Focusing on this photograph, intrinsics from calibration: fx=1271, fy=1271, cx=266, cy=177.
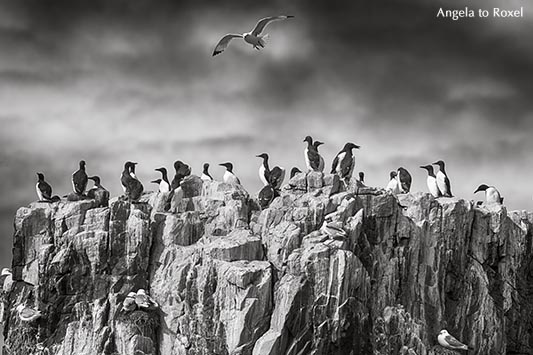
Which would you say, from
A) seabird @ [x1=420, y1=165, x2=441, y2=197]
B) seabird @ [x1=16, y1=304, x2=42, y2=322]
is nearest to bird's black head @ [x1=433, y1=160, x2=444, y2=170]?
seabird @ [x1=420, y1=165, x2=441, y2=197]

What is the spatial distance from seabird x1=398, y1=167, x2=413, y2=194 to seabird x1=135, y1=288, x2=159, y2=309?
56.0 feet

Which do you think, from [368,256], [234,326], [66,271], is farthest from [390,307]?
[66,271]

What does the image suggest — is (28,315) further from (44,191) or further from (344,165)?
(344,165)

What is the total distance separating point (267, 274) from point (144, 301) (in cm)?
613

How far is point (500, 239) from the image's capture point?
67.9m

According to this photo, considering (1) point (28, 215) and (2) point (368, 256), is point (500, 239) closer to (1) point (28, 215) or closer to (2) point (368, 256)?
(2) point (368, 256)

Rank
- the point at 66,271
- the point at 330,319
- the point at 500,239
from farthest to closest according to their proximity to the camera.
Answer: the point at 500,239 < the point at 66,271 < the point at 330,319

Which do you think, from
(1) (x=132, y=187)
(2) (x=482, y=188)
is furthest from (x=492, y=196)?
(1) (x=132, y=187)

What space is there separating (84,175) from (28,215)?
408 centimetres

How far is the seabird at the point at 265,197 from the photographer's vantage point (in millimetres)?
65688

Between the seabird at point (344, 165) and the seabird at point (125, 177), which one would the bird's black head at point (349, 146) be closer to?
the seabird at point (344, 165)

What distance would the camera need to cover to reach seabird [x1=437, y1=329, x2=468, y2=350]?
204 ft

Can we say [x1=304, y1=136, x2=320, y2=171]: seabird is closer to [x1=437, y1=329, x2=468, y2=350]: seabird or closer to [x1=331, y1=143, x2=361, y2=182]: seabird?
[x1=331, y1=143, x2=361, y2=182]: seabird

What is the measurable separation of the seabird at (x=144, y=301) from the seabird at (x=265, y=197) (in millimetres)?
8038
